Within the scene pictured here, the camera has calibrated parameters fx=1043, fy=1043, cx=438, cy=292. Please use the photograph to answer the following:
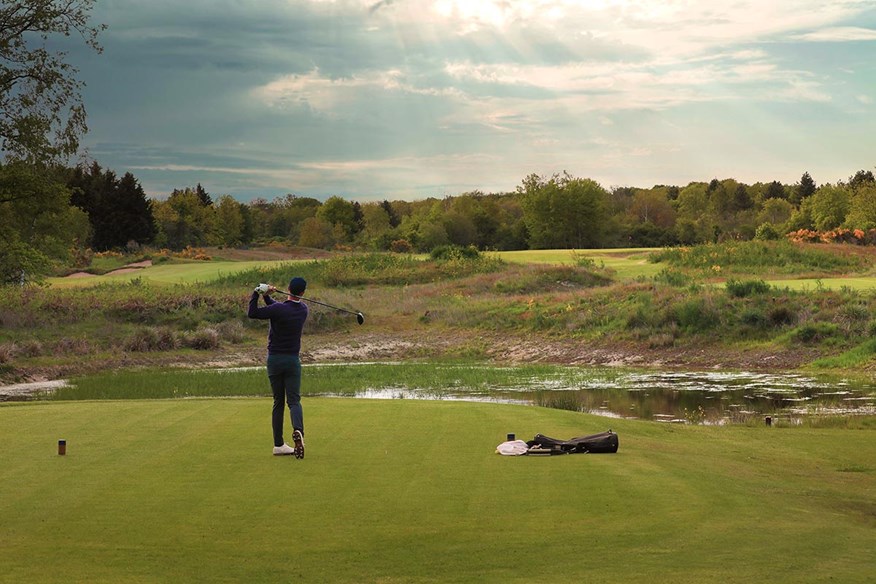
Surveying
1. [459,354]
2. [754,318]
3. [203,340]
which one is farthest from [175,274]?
[754,318]

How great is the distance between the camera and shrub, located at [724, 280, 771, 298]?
161 ft

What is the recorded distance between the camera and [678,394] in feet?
106

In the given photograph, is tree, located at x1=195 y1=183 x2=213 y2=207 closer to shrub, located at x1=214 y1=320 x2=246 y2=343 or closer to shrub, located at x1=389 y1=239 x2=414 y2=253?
shrub, located at x1=389 y1=239 x2=414 y2=253

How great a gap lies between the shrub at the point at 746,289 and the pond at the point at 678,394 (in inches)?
429

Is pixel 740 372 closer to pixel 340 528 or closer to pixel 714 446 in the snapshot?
pixel 714 446

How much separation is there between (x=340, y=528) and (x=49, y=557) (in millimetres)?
2895

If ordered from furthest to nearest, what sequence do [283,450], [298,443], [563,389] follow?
[563,389] < [283,450] < [298,443]

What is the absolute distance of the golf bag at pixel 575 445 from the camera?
1486cm

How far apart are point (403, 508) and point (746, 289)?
40736 millimetres

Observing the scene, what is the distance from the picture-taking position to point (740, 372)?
130ft

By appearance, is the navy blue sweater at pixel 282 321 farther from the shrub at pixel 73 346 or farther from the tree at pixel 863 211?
the tree at pixel 863 211

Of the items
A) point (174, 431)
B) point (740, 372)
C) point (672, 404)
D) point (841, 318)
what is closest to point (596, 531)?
point (174, 431)

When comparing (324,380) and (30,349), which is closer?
(324,380)

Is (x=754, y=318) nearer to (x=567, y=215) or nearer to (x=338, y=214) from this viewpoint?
(x=567, y=215)
